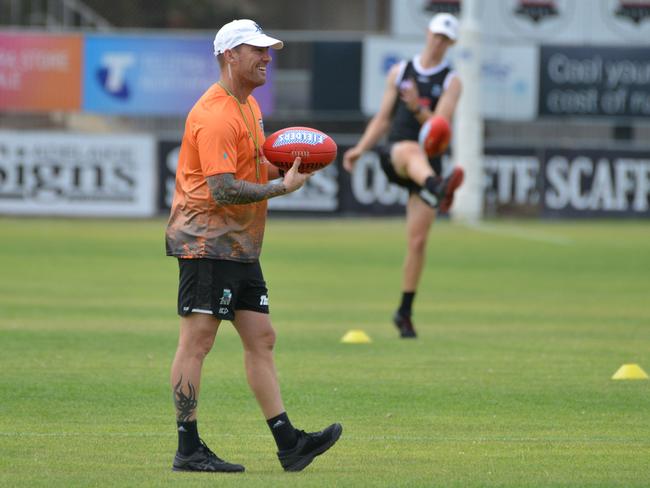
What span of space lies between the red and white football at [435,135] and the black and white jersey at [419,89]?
0.79ft

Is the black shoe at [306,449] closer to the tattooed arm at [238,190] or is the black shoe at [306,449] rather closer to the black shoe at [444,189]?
the tattooed arm at [238,190]

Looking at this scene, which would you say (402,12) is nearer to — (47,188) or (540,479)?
(47,188)

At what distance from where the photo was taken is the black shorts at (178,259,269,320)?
6742mm

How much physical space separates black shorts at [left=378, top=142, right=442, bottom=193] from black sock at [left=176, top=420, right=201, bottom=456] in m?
5.58

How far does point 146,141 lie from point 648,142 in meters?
14.0

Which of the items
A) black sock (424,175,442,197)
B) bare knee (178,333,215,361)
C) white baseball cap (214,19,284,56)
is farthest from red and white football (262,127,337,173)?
black sock (424,175,442,197)

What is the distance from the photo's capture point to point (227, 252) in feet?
22.3

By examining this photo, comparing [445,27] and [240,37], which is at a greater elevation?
[445,27]

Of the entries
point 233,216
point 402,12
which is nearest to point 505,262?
point 233,216

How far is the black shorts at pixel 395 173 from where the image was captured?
479 inches

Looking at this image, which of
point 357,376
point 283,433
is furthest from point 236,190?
point 357,376

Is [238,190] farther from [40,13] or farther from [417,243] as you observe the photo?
[40,13]

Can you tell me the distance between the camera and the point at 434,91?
1252 centimetres

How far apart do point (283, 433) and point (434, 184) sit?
205 inches
